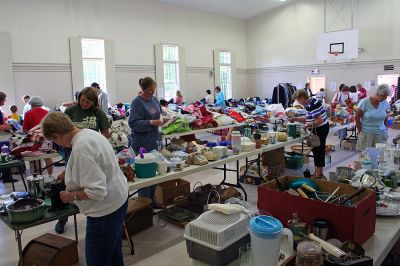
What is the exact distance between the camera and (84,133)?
1.78 metres

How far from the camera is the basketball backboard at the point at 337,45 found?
1202 centimetres

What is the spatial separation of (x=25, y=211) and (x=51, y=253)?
0.69 m

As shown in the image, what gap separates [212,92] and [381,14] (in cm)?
648

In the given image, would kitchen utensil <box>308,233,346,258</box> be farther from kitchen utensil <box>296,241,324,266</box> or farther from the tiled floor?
the tiled floor

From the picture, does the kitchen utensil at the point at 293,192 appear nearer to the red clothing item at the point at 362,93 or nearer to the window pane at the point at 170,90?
the red clothing item at the point at 362,93

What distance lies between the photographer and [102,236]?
6.14 feet

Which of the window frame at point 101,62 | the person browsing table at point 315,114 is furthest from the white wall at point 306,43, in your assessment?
the person browsing table at point 315,114

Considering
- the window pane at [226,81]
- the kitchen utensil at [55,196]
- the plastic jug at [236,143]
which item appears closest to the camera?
the kitchen utensil at [55,196]

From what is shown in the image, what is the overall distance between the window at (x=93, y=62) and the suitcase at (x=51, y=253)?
785 centimetres

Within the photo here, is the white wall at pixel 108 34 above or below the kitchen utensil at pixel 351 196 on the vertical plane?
above

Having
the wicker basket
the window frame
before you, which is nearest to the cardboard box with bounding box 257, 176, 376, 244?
the wicker basket

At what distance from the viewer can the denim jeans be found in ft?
6.07

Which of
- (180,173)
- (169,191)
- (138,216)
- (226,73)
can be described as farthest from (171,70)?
(180,173)

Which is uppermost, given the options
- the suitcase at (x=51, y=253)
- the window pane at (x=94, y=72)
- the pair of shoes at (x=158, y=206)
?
the window pane at (x=94, y=72)
